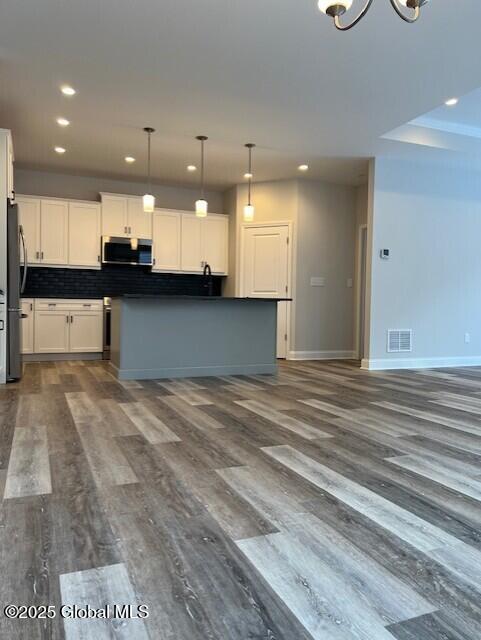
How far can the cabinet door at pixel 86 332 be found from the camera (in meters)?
6.50

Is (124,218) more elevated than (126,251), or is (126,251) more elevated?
(124,218)

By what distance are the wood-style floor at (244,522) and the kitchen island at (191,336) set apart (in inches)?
60.4

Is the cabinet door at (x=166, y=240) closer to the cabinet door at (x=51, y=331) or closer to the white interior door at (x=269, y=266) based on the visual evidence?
the white interior door at (x=269, y=266)

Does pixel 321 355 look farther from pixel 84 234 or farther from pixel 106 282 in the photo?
pixel 84 234

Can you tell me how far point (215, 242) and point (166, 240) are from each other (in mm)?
826

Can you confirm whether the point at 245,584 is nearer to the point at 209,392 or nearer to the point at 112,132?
the point at 209,392

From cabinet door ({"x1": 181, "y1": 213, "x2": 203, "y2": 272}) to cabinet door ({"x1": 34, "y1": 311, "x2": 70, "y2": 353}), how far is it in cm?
207

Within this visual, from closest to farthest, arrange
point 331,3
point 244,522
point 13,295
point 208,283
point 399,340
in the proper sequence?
point 244,522
point 331,3
point 13,295
point 399,340
point 208,283

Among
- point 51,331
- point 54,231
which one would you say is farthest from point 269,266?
point 51,331

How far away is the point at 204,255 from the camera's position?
749cm

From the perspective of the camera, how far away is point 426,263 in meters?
6.33

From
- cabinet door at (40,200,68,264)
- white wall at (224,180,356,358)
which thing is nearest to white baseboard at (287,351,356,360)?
white wall at (224,180,356,358)

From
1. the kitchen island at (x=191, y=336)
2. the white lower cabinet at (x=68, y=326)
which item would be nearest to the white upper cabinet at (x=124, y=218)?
the white lower cabinet at (x=68, y=326)

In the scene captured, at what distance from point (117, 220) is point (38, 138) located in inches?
67.6
